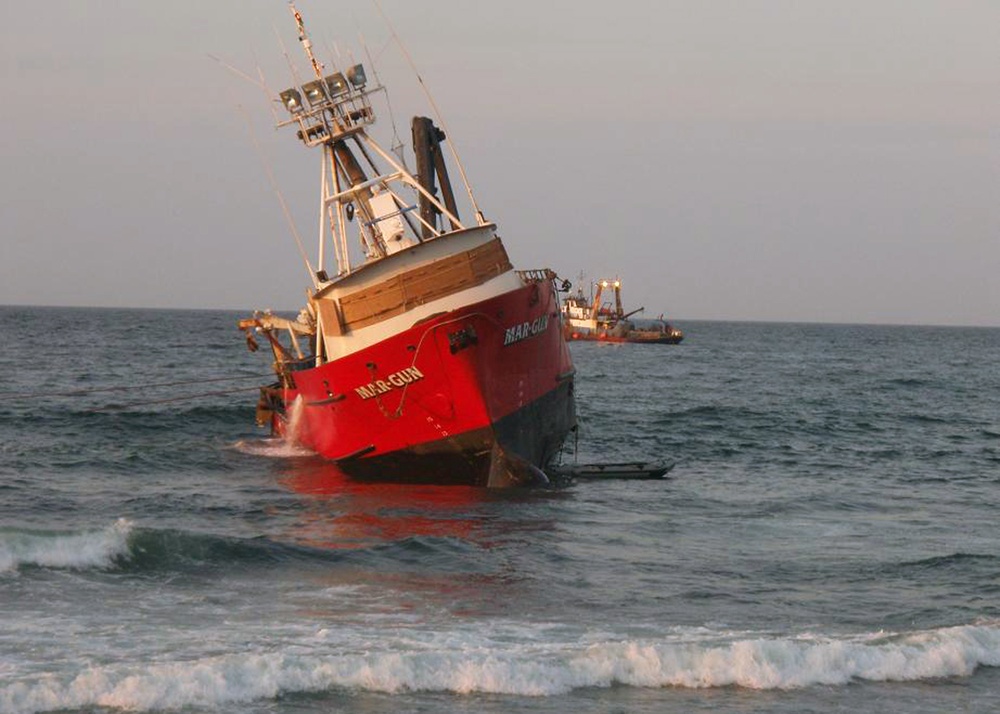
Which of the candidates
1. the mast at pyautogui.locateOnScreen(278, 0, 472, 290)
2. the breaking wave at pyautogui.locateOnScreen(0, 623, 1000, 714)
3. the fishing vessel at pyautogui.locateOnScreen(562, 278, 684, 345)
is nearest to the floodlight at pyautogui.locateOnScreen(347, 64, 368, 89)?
the mast at pyautogui.locateOnScreen(278, 0, 472, 290)

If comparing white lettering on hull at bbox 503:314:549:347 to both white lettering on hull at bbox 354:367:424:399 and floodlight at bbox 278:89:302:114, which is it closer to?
white lettering on hull at bbox 354:367:424:399

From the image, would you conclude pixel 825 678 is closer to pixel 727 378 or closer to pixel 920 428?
pixel 920 428

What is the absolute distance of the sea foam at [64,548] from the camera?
16.9 m

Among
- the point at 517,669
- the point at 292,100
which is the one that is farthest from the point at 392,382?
the point at 517,669

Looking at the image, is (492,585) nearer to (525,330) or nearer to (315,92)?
(525,330)

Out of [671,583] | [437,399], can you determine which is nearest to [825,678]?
[671,583]

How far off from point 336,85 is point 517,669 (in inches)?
699

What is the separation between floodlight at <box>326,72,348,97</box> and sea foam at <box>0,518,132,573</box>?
12.6 m

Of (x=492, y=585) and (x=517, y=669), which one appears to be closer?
(x=517, y=669)

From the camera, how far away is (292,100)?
27484 millimetres

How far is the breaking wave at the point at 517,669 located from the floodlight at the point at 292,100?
16.3 m

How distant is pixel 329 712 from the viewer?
11.7 m

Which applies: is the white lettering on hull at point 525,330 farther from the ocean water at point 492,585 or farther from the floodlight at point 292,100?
the floodlight at point 292,100

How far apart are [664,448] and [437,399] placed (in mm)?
12546
